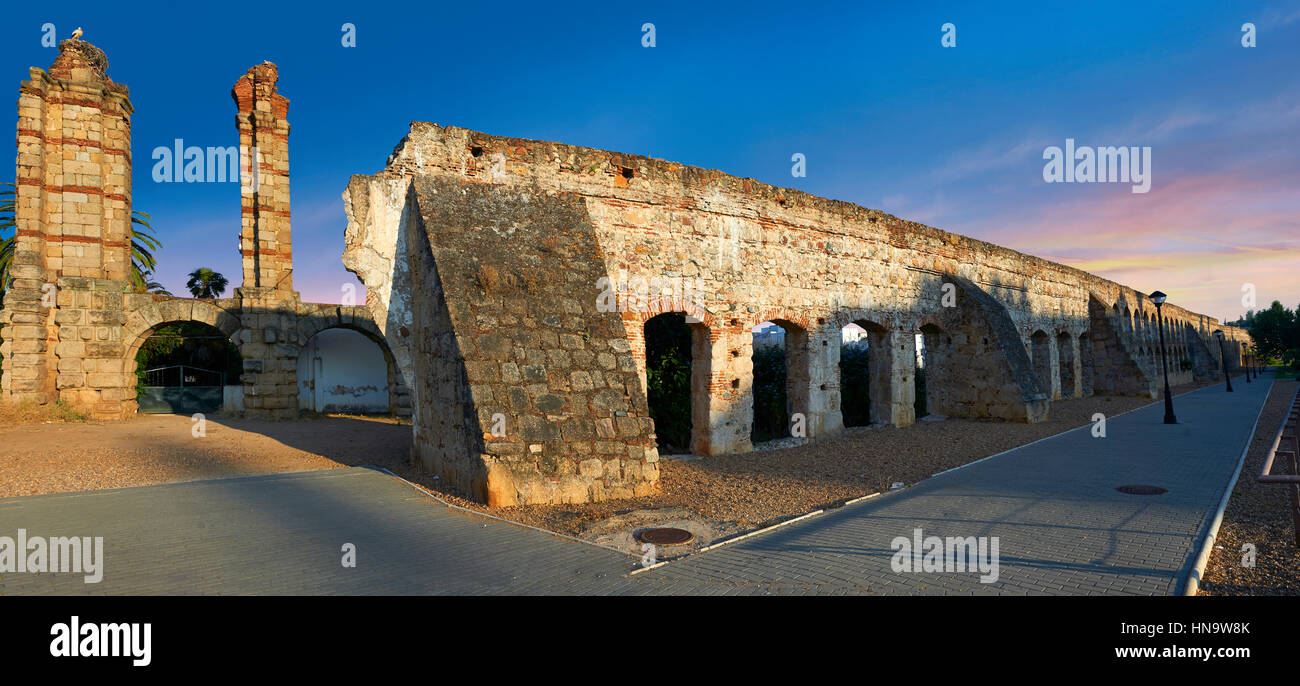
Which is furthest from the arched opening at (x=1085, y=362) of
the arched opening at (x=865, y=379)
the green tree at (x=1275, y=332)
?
the green tree at (x=1275, y=332)

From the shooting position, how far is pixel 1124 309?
Answer: 29.0m

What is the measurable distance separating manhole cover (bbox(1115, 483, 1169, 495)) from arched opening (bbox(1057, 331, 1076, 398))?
722 inches

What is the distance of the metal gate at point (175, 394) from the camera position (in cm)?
1855

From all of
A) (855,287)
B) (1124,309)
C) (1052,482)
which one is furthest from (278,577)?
(1124,309)

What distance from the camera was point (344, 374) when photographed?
20.9 m

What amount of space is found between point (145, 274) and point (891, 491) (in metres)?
27.9

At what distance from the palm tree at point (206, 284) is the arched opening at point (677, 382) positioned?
22785mm

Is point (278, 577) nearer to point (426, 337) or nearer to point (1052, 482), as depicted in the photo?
point (426, 337)

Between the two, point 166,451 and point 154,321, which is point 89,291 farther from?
point 166,451

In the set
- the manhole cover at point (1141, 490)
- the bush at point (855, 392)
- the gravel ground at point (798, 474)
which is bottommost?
the gravel ground at point (798, 474)

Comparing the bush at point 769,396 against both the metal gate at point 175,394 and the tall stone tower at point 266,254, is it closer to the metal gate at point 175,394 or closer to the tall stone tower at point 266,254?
the tall stone tower at point 266,254

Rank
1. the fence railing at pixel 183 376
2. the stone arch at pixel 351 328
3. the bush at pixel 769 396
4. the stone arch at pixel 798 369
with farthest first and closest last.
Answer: the fence railing at pixel 183 376
the stone arch at pixel 351 328
the bush at pixel 769 396
the stone arch at pixel 798 369

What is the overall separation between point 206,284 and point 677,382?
2437 cm

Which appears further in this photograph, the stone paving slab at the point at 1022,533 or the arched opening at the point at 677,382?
the arched opening at the point at 677,382
